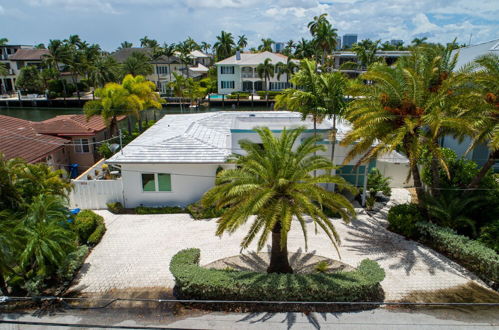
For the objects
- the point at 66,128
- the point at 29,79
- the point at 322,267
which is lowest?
the point at 322,267

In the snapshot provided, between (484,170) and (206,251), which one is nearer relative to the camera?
(206,251)

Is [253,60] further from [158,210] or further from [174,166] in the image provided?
[158,210]

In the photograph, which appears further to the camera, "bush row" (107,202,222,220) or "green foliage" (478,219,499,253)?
"bush row" (107,202,222,220)

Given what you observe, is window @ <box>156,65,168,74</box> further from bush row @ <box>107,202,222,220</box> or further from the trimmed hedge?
the trimmed hedge

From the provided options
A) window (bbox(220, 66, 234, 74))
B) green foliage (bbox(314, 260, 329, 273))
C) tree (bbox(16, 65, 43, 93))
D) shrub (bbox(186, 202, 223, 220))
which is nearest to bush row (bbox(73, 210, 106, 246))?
shrub (bbox(186, 202, 223, 220))

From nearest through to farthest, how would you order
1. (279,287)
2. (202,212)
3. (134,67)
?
1. (279,287)
2. (202,212)
3. (134,67)

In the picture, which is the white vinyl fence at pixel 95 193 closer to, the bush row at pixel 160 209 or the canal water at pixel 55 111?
the bush row at pixel 160 209

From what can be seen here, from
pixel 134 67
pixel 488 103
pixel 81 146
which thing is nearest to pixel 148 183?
pixel 81 146
